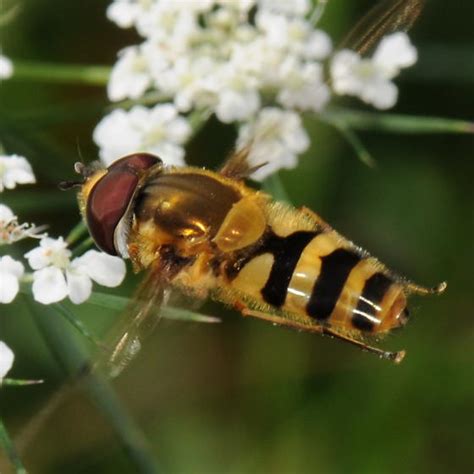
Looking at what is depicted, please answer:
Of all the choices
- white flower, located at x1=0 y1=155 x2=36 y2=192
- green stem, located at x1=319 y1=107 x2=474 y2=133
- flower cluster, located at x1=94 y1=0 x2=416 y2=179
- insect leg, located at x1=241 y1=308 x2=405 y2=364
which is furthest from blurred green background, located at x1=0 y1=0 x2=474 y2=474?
insect leg, located at x1=241 y1=308 x2=405 y2=364

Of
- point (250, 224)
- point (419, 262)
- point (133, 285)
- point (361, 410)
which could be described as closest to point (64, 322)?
point (250, 224)

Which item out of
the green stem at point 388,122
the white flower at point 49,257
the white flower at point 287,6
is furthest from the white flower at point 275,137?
the white flower at point 49,257

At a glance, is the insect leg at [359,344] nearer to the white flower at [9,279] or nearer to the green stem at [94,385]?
the green stem at [94,385]

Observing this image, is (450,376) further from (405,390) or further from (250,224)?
(250,224)

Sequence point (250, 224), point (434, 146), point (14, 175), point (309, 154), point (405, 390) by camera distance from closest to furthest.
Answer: point (250, 224), point (14, 175), point (405, 390), point (309, 154), point (434, 146)

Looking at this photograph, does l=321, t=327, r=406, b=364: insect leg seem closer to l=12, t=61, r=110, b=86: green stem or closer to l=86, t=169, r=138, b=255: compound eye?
l=86, t=169, r=138, b=255: compound eye

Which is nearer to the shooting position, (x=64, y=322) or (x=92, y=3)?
(x=64, y=322)

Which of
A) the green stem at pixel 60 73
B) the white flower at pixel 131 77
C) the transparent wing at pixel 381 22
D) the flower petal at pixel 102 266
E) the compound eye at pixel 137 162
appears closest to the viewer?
the compound eye at pixel 137 162
